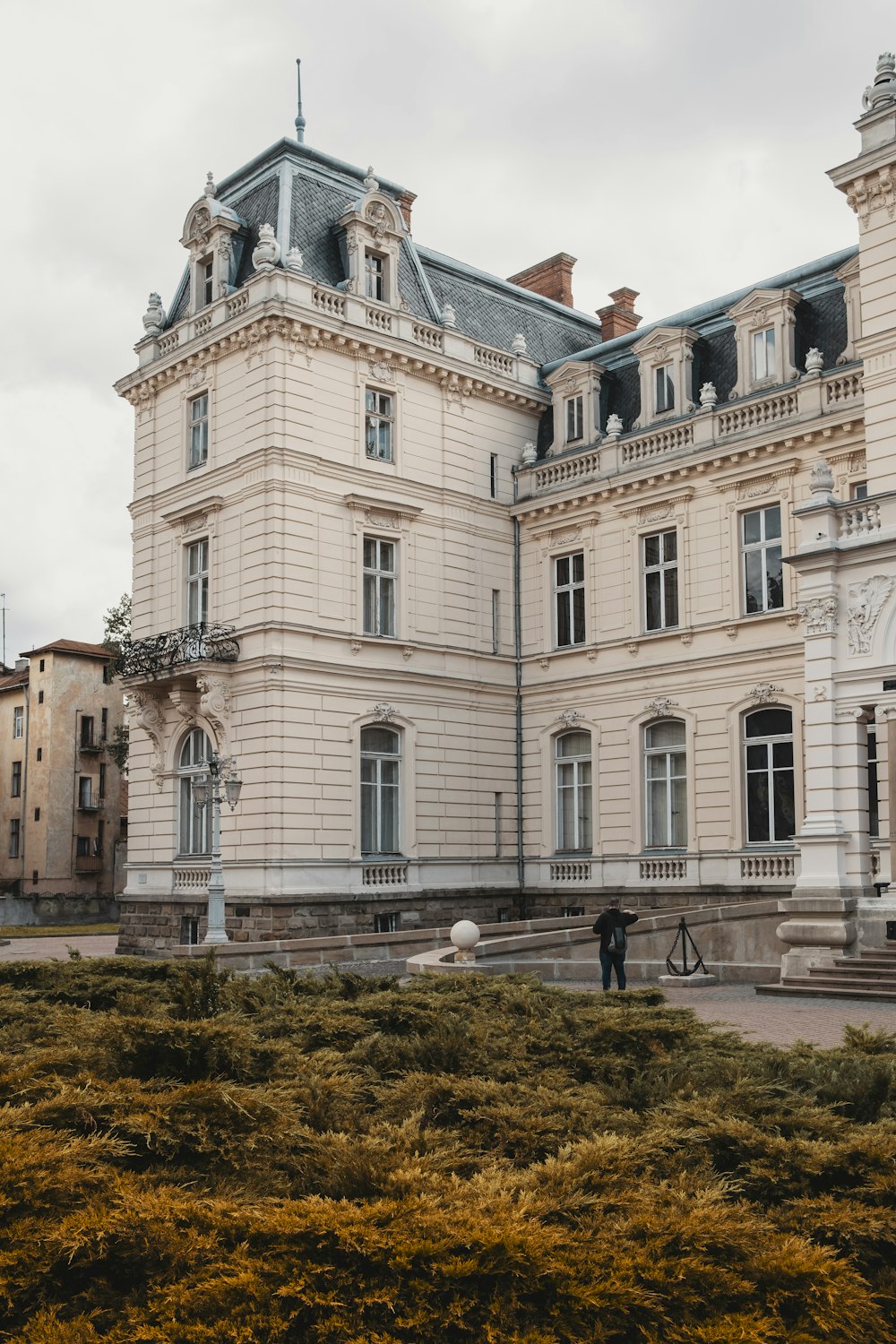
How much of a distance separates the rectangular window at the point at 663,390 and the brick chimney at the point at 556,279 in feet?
36.4

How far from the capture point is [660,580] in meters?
33.7

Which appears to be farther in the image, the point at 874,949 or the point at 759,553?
the point at 759,553

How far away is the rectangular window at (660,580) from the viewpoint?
3331 cm

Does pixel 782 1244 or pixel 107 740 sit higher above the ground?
pixel 107 740

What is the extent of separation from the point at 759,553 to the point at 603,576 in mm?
4847

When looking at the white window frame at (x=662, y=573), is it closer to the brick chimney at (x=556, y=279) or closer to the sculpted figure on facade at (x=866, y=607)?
the sculpted figure on facade at (x=866, y=607)

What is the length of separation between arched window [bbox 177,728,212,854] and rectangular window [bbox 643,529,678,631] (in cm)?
1186

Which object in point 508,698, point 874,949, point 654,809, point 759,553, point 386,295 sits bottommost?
point 874,949

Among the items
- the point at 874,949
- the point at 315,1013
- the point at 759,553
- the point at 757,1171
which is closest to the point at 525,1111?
the point at 757,1171

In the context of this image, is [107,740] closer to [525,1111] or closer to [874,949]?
[874,949]

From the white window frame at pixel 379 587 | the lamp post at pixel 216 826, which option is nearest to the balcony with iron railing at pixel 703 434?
the white window frame at pixel 379 587

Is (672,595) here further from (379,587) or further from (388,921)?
(388,921)

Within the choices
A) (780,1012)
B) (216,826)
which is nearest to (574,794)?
(216,826)

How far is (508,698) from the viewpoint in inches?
1442
